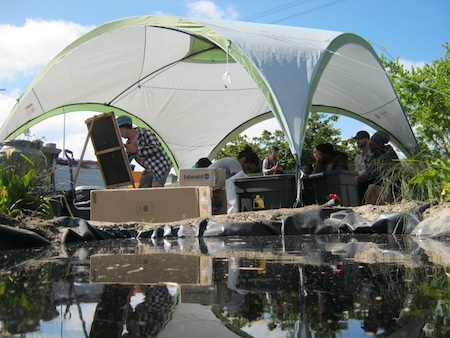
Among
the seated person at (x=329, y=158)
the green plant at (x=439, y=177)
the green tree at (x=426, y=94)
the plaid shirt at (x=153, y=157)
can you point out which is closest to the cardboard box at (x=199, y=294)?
the green plant at (x=439, y=177)

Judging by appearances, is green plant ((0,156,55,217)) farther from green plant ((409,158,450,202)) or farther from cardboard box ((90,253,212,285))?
green plant ((409,158,450,202))

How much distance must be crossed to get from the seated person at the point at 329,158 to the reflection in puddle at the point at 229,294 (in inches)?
152

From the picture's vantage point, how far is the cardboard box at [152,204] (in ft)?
18.6

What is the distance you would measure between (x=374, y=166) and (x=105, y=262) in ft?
13.8

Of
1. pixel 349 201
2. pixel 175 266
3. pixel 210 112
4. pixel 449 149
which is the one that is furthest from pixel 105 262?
pixel 210 112

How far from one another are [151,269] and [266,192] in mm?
3761

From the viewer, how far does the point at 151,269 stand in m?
2.33

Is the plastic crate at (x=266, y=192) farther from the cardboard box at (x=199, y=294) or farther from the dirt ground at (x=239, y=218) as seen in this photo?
the cardboard box at (x=199, y=294)

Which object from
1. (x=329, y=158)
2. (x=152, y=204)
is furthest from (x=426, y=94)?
(x=152, y=204)

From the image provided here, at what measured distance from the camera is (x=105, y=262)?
2.66 meters

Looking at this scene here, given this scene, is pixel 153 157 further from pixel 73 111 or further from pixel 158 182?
pixel 73 111

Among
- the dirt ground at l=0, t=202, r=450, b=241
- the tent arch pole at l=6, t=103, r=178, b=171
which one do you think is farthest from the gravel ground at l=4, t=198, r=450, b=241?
the tent arch pole at l=6, t=103, r=178, b=171

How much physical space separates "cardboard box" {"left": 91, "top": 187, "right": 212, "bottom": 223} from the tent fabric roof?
49.6 inches

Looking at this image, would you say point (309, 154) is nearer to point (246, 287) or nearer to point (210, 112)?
point (210, 112)
